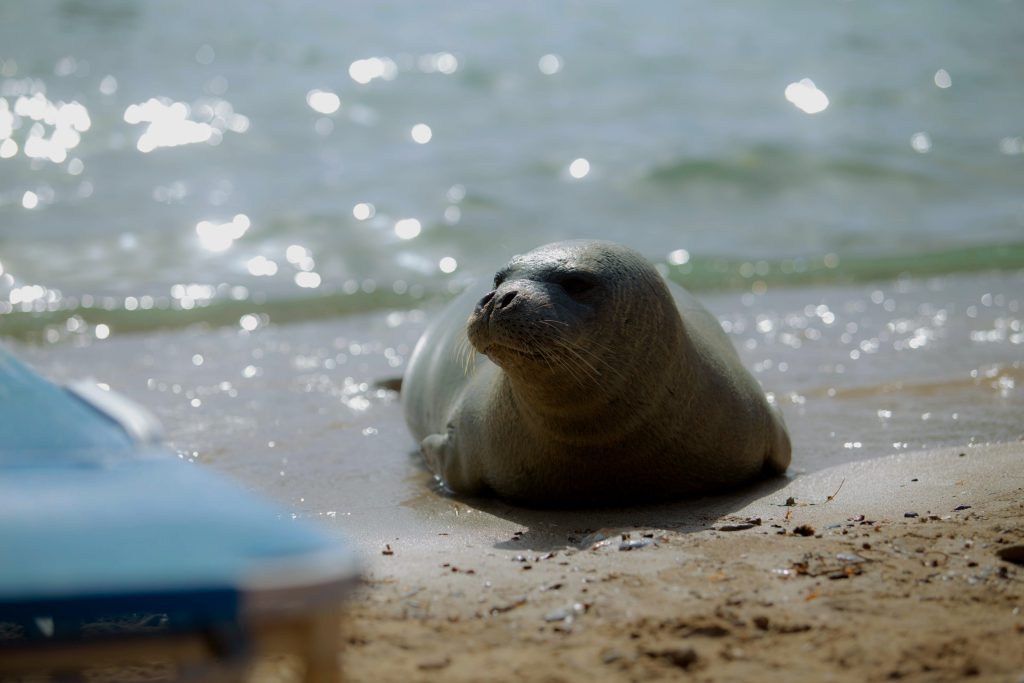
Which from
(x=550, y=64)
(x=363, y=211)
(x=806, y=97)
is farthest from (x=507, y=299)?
(x=550, y=64)

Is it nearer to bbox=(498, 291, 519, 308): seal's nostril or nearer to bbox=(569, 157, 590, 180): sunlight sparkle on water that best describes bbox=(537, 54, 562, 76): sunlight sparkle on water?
bbox=(569, 157, 590, 180): sunlight sparkle on water

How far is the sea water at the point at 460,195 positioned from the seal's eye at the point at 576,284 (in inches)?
39.4

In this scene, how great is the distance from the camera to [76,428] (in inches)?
101

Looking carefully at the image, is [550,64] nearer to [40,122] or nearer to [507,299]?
[40,122]

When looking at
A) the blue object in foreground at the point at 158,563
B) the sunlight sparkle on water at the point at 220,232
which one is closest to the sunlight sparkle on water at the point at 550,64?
the sunlight sparkle on water at the point at 220,232

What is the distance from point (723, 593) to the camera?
3.17 m

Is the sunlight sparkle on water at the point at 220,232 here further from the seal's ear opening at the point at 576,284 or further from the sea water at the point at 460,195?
the seal's ear opening at the point at 576,284

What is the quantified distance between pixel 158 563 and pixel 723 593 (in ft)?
5.40

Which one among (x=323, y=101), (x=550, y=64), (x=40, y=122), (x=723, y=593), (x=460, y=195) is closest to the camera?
(x=723, y=593)

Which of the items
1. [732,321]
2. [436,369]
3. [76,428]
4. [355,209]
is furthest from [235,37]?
[76,428]

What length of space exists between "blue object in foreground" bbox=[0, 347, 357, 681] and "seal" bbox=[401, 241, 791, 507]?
1.83 m

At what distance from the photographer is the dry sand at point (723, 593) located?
2738 mm

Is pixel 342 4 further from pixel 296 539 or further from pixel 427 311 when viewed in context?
pixel 296 539

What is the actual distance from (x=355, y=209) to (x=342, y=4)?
9.33m
